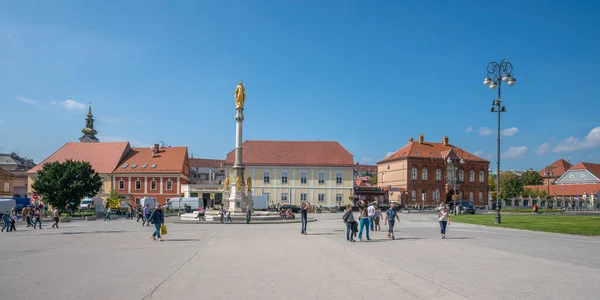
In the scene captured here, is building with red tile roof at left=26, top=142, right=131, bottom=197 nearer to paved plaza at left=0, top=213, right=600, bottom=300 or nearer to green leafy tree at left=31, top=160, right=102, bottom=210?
green leafy tree at left=31, top=160, right=102, bottom=210

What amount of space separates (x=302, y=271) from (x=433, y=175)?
6753 centimetres

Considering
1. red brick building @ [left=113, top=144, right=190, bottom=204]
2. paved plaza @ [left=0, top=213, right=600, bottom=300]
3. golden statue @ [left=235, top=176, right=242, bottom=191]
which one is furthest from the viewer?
red brick building @ [left=113, top=144, right=190, bottom=204]

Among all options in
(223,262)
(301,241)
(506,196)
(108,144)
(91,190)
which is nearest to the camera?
(223,262)

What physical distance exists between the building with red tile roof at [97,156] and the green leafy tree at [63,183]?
16949 millimetres

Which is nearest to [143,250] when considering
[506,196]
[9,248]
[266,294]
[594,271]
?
[9,248]

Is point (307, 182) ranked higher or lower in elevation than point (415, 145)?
lower

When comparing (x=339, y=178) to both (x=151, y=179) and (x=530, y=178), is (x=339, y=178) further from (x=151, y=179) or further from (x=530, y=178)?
(x=530, y=178)

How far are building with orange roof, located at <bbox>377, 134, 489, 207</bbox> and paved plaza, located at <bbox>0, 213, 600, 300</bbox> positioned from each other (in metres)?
56.9

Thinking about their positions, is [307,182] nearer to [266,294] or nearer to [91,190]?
[91,190]

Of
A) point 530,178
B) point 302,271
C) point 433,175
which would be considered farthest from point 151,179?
point 530,178

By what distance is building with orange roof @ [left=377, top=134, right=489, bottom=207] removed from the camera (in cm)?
7306

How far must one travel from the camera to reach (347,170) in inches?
2756

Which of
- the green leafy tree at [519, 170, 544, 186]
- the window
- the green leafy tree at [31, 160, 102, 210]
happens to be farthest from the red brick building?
the green leafy tree at [519, 170, 544, 186]

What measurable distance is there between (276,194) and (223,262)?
58098 millimetres
